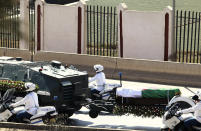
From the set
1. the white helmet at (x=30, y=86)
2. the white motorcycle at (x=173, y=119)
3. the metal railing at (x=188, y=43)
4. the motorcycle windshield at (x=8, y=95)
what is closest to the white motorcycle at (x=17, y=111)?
the motorcycle windshield at (x=8, y=95)

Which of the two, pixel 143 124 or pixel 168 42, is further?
pixel 168 42

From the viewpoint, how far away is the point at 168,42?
24266 millimetres

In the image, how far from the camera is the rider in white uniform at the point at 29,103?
16.3 metres

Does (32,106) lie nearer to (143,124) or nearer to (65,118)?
(65,118)

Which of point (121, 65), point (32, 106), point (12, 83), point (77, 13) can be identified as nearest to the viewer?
point (32, 106)

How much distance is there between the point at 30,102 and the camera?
16.4 metres

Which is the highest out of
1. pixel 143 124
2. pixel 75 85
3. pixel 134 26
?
pixel 134 26

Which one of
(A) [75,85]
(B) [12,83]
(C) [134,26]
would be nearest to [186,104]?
(A) [75,85]

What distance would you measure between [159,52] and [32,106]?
9.11 metres

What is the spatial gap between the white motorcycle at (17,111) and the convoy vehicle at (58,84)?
67 centimetres

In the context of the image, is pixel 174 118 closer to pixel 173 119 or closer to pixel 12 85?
pixel 173 119

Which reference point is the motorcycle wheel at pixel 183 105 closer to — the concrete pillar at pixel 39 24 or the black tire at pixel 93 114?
the black tire at pixel 93 114

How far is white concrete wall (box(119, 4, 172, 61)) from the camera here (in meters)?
24.4

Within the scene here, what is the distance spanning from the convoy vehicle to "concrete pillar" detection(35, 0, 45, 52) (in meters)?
8.48
